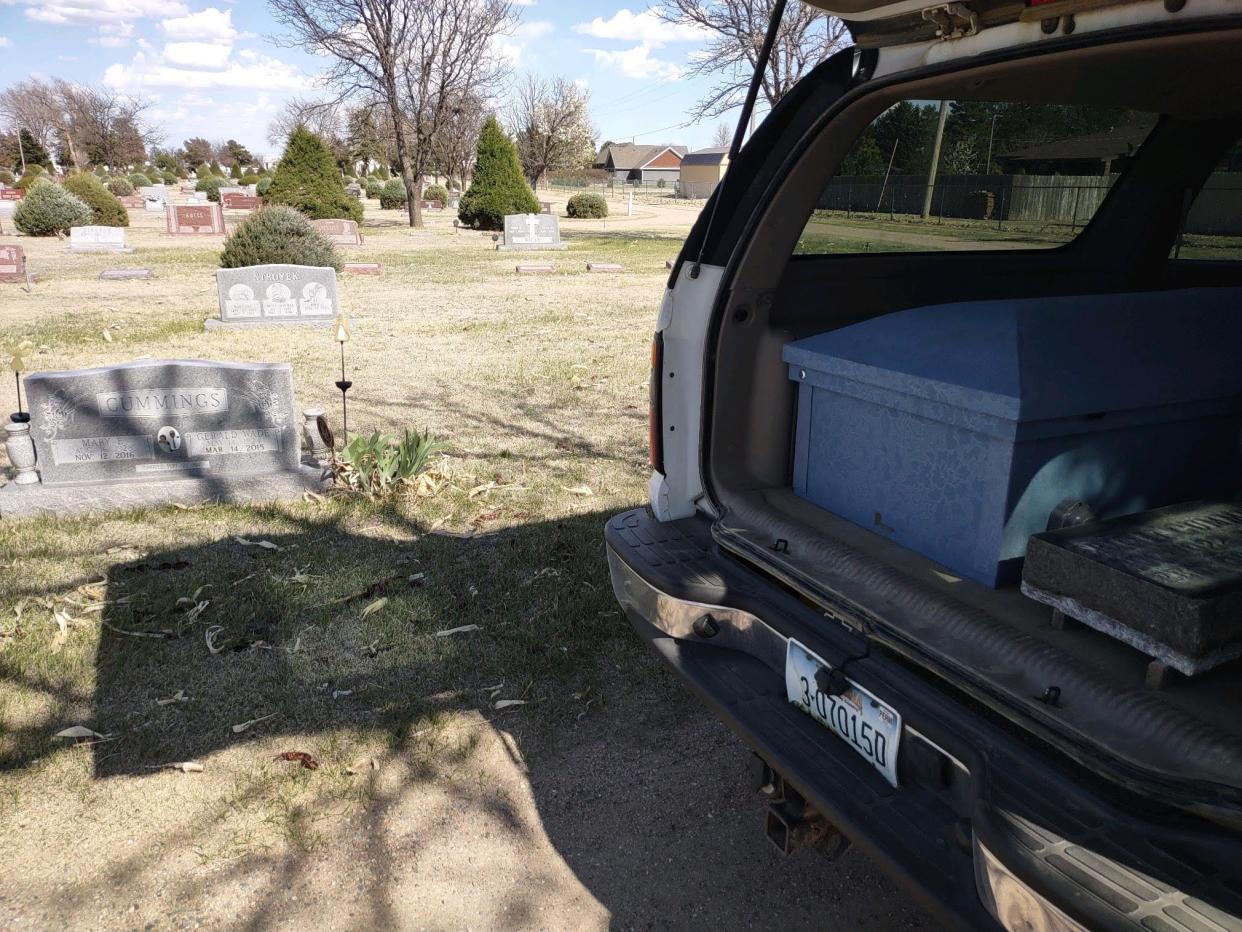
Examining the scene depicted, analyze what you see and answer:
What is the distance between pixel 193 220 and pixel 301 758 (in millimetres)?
29350

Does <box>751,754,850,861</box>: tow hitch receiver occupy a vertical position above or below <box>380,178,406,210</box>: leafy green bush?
below

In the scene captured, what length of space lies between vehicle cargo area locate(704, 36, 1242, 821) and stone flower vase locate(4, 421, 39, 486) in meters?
4.39

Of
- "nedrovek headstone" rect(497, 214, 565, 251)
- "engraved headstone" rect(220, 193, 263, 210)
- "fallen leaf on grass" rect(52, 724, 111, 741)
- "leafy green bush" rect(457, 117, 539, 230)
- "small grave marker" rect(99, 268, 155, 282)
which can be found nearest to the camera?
"fallen leaf on grass" rect(52, 724, 111, 741)

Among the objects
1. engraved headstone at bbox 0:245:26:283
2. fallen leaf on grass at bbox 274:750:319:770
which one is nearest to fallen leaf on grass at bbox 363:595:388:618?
fallen leaf on grass at bbox 274:750:319:770

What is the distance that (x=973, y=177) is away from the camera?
3381 mm

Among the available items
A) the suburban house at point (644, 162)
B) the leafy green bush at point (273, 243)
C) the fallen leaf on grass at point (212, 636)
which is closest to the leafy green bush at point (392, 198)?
the leafy green bush at point (273, 243)

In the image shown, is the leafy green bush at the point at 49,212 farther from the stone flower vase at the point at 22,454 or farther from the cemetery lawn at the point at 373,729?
the cemetery lawn at the point at 373,729

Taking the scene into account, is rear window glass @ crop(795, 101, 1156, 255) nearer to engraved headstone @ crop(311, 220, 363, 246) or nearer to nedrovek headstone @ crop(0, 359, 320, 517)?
nedrovek headstone @ crop(0, 359, 320, 517)

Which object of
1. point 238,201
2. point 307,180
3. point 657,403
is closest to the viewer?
point 657,403

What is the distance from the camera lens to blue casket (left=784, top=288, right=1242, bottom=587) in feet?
7.56

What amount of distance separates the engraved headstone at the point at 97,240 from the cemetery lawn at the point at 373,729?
20.4 metres

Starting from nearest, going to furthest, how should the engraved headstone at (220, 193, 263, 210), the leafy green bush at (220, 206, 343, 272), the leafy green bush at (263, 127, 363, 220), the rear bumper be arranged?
1. the rear bumper
2. the leafy green bush at (220, 206, 343, 272)
3. the leafy green bush at (263, 127, 363, 220)
4. the engraved headstone at (220, 193, 263, 210)

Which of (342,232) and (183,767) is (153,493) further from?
(342,232)

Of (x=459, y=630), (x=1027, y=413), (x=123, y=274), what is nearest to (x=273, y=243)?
(x=123, y=274)
